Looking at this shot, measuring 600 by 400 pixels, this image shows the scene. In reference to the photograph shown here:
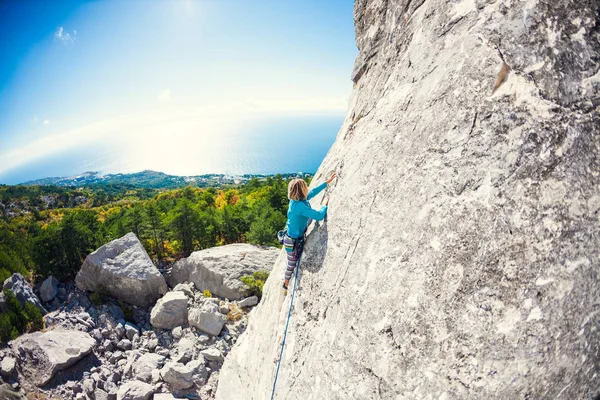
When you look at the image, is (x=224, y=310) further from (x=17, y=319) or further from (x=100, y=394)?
A: (x=17, y=319)

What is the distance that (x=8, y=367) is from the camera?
11859 millimetres

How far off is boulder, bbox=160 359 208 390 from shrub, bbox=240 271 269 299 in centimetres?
474

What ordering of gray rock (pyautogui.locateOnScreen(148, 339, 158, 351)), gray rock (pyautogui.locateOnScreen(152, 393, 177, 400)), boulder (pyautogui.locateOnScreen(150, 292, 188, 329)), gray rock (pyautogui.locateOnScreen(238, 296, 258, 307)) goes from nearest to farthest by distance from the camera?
gray rock (pyautogui.locateOnScreen(152, 393, 177, 400)) → gray rock (pyautogui.locateOnScreen(148, 339, 158, 351)) → boulder (pyautogui.locateOnScreen(150, 292, 188, 329)) → gray rock (pyautogui.locateOnScreen(238, 296, 258, 307))

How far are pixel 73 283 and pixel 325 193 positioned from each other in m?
23.1

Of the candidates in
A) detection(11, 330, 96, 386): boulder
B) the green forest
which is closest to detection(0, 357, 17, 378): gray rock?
detection(11, 330, 96, 386): boulder

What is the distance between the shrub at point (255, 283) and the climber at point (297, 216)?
953cm

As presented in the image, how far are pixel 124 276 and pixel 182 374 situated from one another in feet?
29.0

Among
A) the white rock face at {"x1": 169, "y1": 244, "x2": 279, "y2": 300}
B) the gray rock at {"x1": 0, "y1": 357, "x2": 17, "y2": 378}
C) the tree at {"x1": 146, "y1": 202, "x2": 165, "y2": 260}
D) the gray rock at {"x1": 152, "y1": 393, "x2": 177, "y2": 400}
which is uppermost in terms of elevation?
the tree at {"x1": 146, "y1": 202, "x2": 165, "y2": 260}

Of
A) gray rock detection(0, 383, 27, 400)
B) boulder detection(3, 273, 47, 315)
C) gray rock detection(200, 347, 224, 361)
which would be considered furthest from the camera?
boulder detection(3, 273, 47, 315)

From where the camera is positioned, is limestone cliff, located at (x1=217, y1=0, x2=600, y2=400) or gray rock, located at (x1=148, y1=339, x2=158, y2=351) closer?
limestone cliff, located at (x1=217, y1=0, x2=600, y2=400)

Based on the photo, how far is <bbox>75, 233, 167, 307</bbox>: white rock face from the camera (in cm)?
1648

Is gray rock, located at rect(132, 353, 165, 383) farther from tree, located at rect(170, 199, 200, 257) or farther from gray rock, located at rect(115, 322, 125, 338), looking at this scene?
tree, located at rect(170, 199, 200, 257)

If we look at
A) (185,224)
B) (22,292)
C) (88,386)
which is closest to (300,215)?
(88,386)

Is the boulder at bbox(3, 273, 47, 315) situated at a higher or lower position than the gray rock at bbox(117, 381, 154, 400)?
higher
